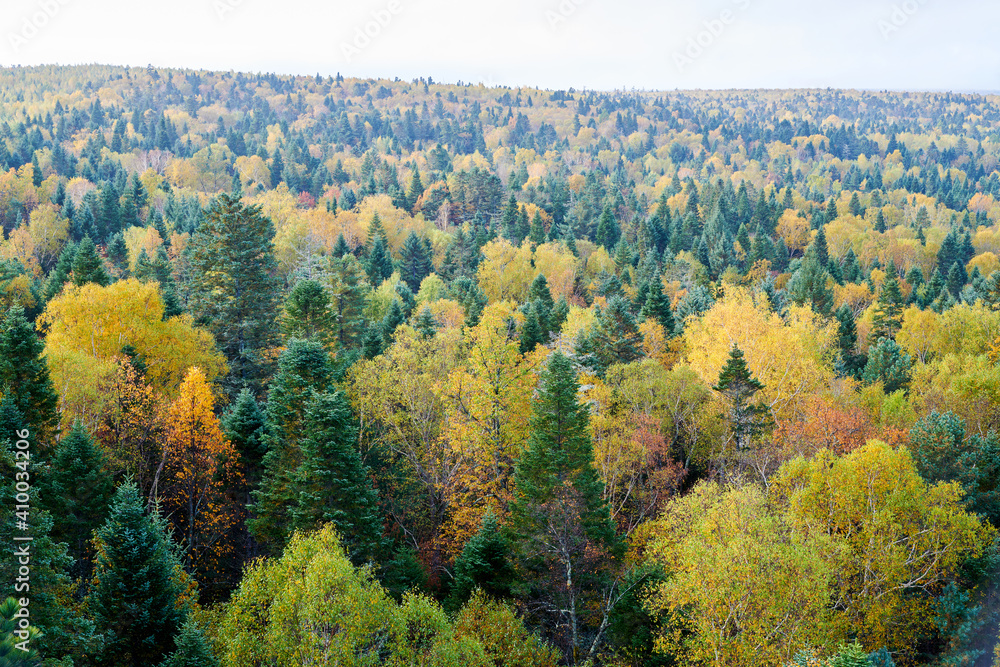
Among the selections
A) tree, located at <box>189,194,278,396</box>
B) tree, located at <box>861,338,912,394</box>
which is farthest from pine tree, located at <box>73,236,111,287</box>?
tree, located at <box>861,338,912,394</box>

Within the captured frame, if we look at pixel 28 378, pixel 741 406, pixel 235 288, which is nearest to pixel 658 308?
pixel 741 406

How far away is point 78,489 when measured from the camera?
27.8 meters

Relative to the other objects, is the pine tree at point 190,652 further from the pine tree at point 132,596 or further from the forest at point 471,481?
the pine tree at point 132,596

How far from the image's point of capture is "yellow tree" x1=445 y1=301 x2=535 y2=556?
35.8 m

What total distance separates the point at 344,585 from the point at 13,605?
41.2 ft

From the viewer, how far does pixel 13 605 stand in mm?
9602

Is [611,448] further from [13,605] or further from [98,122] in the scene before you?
[98,122]

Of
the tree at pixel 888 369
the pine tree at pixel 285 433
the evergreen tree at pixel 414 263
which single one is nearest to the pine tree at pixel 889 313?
the tree at pixel 888 369

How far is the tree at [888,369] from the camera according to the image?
50188 millimetres

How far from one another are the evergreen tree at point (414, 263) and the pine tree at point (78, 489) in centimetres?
5959

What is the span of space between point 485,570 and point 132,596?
533 inches

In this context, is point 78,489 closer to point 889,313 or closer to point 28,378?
point 28,378

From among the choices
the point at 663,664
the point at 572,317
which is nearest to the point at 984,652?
the point at 663,664

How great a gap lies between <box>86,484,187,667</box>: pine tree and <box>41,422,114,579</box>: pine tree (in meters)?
6.13
